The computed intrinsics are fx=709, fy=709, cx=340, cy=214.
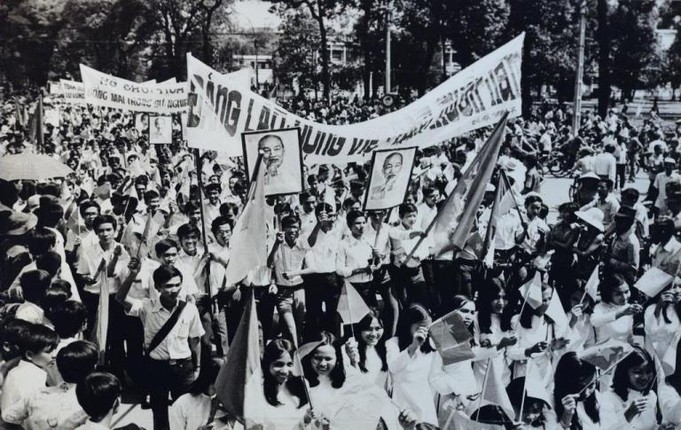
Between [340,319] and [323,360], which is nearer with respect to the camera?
[323,360]

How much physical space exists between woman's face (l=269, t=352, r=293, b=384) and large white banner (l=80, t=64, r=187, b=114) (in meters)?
3.83

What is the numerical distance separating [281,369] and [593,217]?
3.87m

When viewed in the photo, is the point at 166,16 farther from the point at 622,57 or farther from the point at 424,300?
the point at 424,300

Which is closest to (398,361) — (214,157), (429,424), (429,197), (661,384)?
(429,424)

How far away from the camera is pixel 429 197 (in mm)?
6914

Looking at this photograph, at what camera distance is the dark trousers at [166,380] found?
15.0 ft

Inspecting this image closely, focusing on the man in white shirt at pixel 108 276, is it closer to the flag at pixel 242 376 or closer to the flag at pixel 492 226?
the flag at pixel 242 376

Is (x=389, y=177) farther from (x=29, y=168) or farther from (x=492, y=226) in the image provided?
(x=29, y=168)

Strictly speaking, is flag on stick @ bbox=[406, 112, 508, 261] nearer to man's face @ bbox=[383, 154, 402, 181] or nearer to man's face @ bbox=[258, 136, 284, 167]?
man's face @ bbox=[383, 154, 402, 181]

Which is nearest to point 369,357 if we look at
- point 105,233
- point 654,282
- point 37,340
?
point 37,340

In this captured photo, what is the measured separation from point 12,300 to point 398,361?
8.38 feet

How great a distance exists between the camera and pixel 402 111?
5.30m

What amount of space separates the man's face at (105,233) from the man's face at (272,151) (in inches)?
58.1

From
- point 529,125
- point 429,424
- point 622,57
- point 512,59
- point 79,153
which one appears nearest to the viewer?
point 429,424
